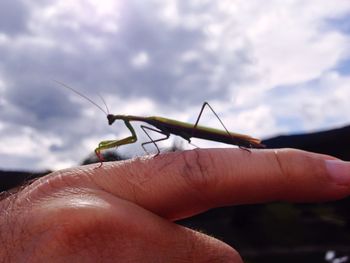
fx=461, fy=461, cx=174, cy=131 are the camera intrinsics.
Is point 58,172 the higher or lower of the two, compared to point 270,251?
higher

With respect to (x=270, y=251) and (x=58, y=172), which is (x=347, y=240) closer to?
(x=270, y=251)

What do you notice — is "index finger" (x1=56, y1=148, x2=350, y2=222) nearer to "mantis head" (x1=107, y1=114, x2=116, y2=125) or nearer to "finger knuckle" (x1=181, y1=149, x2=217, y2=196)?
"finger knuckle" (x1=181, y1=149, x2=217, y2=196)

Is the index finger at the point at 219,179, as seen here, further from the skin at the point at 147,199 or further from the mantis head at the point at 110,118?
the mantis head at the point at 110,118

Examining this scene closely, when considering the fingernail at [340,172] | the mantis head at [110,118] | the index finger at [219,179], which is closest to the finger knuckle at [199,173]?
the index finger at [219,179]

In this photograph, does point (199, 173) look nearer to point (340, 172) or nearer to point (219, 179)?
point (219, 179)

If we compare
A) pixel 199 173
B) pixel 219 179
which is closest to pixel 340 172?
pixel 219 179

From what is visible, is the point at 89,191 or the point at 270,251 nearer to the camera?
the point at 89,191

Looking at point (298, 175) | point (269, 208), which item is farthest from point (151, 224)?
point (269, 208)
